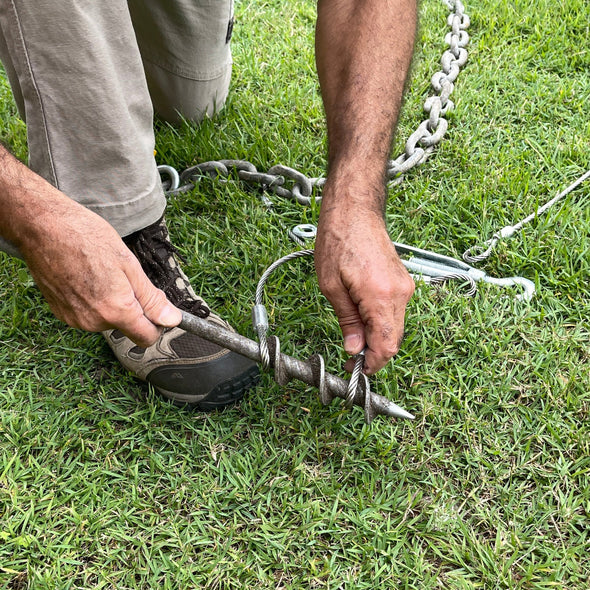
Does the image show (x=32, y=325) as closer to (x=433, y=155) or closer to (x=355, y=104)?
(x=355, y=104)

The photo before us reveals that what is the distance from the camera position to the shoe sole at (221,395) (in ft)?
5.79

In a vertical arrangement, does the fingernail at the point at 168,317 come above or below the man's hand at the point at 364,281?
below

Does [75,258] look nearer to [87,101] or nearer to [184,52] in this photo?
[87,101]

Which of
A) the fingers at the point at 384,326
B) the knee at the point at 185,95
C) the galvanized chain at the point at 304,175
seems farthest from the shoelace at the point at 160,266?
the knee at the point at 185,95

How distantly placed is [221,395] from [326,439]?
1.03ft

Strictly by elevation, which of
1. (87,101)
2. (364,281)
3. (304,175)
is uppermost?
(87,101)

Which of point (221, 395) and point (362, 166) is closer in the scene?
point (362, 166)

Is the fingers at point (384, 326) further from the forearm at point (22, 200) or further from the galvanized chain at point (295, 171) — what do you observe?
the galvanized chain at point (295, 171)

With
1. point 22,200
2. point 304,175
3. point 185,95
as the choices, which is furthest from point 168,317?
point 185,95

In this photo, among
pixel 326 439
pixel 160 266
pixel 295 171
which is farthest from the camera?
pixel 295 171

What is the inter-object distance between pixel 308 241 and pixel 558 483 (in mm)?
1089

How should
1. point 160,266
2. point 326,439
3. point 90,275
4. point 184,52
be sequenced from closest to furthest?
point 90,275
point 326,439
point 160,266
point 184,52

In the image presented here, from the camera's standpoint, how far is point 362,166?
1609 mm

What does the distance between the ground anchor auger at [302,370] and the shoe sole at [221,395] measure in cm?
24
